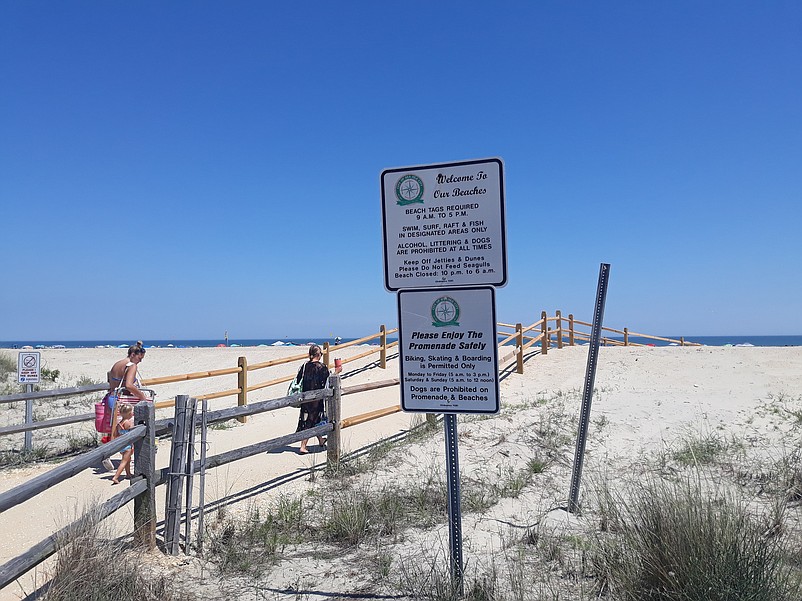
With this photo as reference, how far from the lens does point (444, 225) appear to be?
384 centimetres

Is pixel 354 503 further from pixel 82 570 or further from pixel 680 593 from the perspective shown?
pixel 680 593

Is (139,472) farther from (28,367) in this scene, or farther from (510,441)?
(28,367)

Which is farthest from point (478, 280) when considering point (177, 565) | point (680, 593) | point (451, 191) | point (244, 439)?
point (244, 439)

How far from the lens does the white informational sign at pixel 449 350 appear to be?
373 cm

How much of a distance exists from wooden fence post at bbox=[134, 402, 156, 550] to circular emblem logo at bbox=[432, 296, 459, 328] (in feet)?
8.57

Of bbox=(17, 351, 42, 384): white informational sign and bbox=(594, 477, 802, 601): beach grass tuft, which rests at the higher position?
bbox=(17, 351, 42, 384): white informational sign

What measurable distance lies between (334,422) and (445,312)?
499cm

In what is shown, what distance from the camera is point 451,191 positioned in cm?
381

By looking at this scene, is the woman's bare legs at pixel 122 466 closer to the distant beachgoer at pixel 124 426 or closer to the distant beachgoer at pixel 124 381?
the distant beachgoer at pixel 124 426

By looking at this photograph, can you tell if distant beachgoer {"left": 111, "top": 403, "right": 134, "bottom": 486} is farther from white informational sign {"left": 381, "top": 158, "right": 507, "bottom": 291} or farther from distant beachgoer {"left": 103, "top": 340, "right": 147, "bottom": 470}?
white informational sign {"left": 381, "top": 158, "right": 507, "bottom": 291}

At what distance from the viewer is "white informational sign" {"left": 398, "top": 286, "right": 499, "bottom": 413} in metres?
3.73

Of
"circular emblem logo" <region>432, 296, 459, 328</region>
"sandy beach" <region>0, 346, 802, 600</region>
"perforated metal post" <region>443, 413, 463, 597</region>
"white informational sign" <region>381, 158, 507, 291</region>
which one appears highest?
"white informational sign" <region>381, 158, 507, 291</region>

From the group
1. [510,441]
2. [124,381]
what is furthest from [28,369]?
[510,441]

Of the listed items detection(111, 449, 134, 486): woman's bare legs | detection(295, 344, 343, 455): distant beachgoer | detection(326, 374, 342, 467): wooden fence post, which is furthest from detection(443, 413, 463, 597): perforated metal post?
detection(295, 344, 343, 455): distant beachgoer
